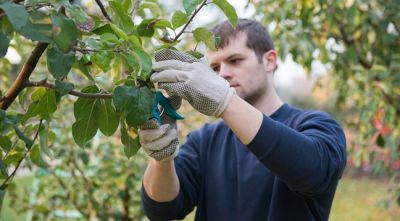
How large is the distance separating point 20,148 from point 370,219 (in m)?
6.03

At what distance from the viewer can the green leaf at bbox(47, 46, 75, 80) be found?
92 cm

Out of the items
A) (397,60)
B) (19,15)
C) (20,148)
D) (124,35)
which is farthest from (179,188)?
(397,60)

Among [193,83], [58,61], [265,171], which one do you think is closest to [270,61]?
[265,171]

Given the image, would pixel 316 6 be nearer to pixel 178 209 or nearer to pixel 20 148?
pixel 178 209

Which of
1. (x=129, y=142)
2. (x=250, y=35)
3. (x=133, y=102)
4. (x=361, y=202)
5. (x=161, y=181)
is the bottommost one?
(x=361, y=202)

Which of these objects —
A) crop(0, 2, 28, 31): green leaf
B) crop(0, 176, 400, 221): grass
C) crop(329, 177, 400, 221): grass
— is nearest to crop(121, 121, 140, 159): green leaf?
crop(0, 2, 28, 31): green leaf

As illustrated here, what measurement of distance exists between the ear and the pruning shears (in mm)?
713

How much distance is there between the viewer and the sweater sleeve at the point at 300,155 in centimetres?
134

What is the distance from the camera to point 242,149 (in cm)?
189

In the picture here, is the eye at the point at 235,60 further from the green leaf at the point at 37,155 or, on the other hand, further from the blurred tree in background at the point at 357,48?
the blurred tree in background at the point at 357,48

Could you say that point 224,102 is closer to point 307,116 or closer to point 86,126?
point 86,126

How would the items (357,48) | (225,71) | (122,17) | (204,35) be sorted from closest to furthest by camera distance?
(122,17) → (204,35) → (225,71) → (357,48)

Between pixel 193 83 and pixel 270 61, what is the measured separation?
84 centimetres

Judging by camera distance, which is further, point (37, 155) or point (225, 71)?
point (225, 71)
